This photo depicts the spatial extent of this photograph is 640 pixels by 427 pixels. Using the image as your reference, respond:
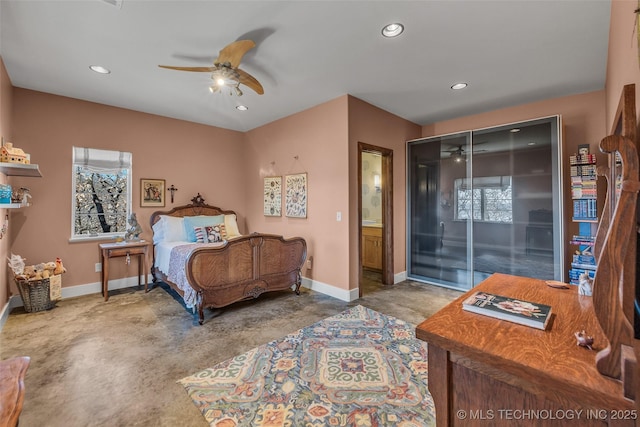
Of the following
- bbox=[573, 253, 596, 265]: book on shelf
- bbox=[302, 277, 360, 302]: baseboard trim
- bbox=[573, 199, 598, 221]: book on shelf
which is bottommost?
bbox=[302, 277, 360, 302]: baseboard trim

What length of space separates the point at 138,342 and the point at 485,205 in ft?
14.5

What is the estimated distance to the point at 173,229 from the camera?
4348mm

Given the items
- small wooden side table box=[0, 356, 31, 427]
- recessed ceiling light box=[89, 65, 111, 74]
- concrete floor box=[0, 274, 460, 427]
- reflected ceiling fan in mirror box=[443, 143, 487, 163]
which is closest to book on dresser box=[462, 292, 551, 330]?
concrete floor box=[0, 274, 460, 427]

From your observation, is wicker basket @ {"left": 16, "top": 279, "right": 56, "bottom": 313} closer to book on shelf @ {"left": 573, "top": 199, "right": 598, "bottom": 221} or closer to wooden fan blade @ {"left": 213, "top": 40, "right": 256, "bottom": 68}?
wooden fan blade @ {"left": 213, "top": 40, "right": 256, "bottom": 68}

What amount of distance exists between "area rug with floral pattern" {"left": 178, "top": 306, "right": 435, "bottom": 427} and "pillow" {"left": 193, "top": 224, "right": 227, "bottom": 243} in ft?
7.30

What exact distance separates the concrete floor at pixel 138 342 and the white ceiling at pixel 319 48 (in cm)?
273

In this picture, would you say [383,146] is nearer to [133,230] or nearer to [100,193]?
[133,230]

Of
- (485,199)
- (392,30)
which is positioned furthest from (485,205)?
(392,30)

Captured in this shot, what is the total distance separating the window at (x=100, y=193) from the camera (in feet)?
12.8

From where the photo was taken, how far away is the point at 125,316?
3.20 meters

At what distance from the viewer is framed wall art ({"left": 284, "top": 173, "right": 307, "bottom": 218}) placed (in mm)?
4293

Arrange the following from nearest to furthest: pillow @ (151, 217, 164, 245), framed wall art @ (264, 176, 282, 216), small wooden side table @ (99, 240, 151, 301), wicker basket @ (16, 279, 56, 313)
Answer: wicker basket @ (16, 279, 56, 313) → small wooden side table @ (99, 240, 151, 301) → pillow @ (151, 217, 164, 245) → framed wall art @ (264, 176, 282, 216)

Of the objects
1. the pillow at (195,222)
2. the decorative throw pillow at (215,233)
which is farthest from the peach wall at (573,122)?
the pillow at (195,222)

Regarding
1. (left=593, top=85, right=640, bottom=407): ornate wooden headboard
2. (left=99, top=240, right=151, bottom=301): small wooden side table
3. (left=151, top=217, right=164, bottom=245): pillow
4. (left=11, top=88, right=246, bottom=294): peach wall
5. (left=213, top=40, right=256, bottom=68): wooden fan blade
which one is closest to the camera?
(left=593, top=85, right=640, bottom=407): ornate wooden headboard
